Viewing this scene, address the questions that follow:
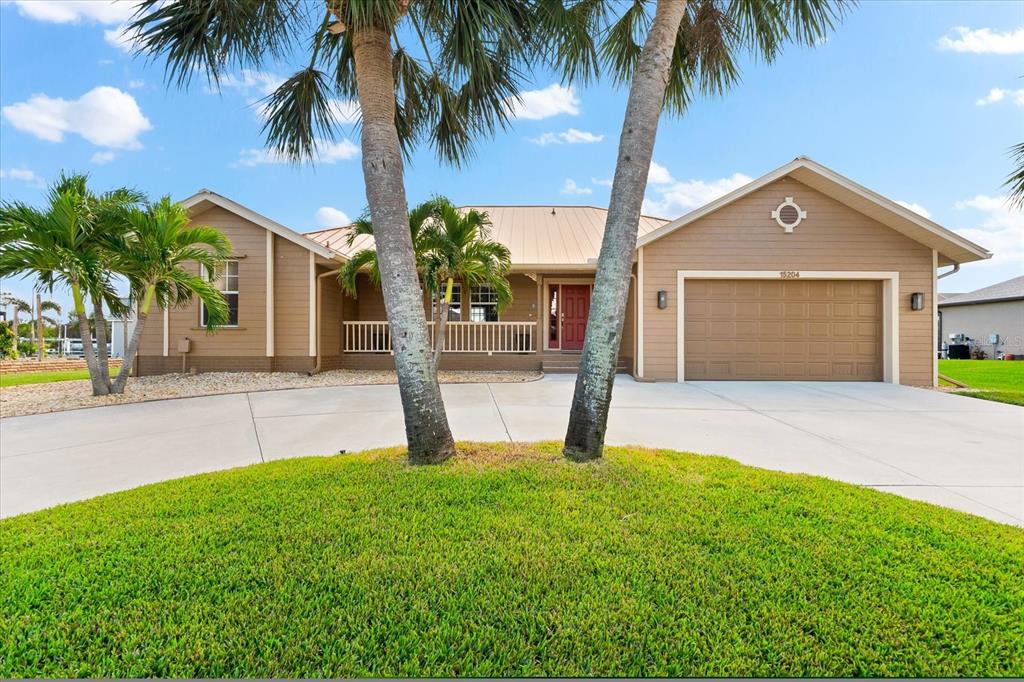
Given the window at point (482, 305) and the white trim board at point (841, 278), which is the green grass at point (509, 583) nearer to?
the white trim board at point (841, 278)

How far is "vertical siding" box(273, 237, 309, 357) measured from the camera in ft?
35.4

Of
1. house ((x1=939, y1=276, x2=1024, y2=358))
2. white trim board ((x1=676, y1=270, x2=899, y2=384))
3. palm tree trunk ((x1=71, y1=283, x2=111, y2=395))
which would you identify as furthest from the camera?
house ((x1=939, y1=276, x2=1024, y2=358))

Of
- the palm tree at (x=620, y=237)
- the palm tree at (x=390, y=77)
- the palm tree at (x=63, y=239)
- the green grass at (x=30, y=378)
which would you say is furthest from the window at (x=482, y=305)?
the green grass at (x=30, y=378)

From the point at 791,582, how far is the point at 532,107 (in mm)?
5128

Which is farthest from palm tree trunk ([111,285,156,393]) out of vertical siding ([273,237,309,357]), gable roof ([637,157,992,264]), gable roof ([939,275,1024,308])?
gable roof ([939,275,1024,308])

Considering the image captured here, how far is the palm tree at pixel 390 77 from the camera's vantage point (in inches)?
144

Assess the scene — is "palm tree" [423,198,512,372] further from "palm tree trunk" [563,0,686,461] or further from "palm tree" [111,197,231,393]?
Answer: "palm tree trunk" [563,0,686,461]

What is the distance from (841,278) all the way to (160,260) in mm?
13859

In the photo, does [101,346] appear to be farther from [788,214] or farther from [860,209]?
[860,209]

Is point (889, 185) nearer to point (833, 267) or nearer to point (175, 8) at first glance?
point (833, 267)

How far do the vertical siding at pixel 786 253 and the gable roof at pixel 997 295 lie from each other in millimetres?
21210

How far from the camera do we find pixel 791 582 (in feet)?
7.02

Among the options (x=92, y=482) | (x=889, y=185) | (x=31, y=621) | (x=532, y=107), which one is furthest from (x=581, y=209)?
(x=31, y=621)

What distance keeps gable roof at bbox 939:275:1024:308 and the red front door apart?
83.9 ft
